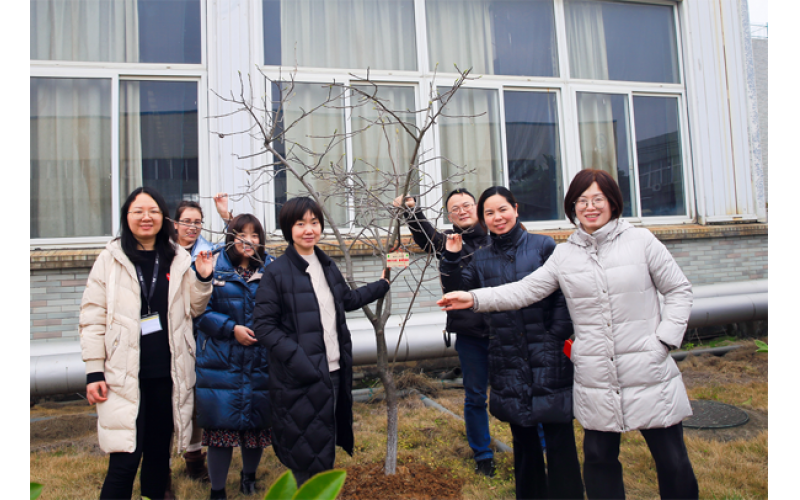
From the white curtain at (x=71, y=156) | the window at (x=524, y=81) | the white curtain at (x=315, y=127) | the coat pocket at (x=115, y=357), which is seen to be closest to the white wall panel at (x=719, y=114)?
A: the window at (x=524, y=81)

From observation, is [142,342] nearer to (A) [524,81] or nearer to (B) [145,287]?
(B) [145,287]

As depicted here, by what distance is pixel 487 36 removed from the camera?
248 inches

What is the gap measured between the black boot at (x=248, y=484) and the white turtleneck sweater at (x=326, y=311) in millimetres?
987

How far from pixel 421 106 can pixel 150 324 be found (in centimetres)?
445

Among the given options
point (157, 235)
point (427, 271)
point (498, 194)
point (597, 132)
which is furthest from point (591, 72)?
point (157, 235)

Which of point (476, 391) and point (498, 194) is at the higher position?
point (498, 194)

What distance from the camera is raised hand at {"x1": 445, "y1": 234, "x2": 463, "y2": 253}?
2.74 m

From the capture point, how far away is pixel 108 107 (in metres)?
5.32

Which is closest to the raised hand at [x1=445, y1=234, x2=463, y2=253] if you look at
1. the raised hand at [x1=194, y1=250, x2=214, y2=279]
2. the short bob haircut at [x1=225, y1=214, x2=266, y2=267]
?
the short bob haircut at [x1=225, y1=214, x2=266, y2=267]

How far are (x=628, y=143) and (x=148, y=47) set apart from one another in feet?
20.5

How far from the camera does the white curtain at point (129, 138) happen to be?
5.29 meters

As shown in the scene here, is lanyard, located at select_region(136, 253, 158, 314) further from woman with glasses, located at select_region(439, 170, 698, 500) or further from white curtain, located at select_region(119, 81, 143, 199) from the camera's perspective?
white curtain, located at select_region(119, 81, 143, 199)

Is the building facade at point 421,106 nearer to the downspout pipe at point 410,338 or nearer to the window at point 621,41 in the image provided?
the window at point 621,41

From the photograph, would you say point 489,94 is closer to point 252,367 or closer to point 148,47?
point 148,47
